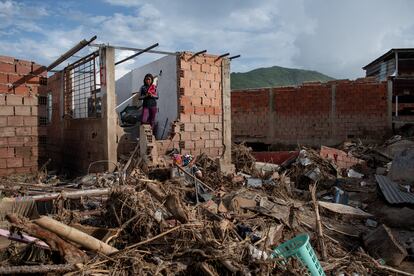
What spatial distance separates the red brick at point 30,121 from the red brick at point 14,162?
684 mm

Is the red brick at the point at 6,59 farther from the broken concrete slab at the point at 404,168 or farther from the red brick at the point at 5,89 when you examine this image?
the broken concrete slab at the point at 404,168

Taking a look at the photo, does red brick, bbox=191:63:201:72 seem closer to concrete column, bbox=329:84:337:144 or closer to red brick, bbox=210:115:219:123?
red brick, bbox=210:115:219:123

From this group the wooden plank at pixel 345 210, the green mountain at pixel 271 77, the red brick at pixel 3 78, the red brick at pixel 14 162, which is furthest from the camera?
the green mountain at pixel 271 77

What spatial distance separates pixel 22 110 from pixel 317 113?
11.1 meters

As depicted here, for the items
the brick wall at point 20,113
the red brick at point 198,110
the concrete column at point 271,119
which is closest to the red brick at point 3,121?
the brick wall at point 20,113

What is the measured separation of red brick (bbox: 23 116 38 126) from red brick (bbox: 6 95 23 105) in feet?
0.98

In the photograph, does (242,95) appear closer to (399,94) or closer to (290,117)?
(290,117)

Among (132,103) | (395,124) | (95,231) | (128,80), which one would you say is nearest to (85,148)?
(132,103)

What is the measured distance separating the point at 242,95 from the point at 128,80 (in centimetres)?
538

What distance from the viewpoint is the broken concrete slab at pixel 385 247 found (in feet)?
14.5

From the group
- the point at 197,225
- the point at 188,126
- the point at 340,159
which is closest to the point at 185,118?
the point at 188,126

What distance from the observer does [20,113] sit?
23.0ft

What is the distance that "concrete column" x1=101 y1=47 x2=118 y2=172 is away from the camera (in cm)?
766

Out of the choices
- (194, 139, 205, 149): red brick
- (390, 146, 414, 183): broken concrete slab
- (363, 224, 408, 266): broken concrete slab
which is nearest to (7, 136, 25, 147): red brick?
(194, 139, 205, 149): red brick
